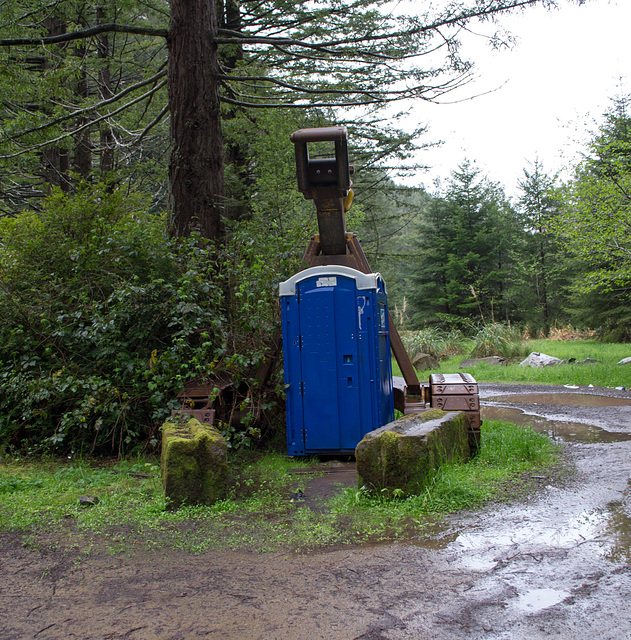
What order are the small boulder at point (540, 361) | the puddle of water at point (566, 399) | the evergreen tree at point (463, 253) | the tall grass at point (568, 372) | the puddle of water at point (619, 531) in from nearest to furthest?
the puddle of water at point (619, 531)
the puddle of water at point (566, 399)
the tall grass at point (568, 372)
the small boulder at point (540, 361)
the evergreen tree at point (463, 253)

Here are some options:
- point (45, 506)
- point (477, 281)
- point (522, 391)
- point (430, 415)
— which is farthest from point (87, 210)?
point (477, 281)

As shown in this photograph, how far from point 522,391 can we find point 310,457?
6742mm

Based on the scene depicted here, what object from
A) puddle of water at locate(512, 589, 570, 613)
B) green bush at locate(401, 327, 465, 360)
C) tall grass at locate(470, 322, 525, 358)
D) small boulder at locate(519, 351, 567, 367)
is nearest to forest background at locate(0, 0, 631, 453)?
small boulder at locate(519, 351, 567, 367)

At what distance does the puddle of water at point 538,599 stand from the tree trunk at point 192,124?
21.8 feet

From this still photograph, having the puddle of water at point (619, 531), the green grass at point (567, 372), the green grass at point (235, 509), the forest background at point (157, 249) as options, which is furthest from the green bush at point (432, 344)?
the puddle of water at point (619, 531)

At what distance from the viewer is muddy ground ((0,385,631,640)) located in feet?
9.04

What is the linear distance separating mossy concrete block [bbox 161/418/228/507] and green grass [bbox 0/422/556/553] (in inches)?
4.9

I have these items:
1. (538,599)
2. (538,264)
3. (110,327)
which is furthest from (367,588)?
(538,264)

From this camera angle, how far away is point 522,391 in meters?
11.8

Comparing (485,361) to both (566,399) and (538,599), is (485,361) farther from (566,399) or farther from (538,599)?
(538,599)

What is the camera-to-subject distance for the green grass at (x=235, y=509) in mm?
4035

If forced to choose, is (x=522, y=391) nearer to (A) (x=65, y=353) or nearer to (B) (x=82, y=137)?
(A) (x=65, y=353)

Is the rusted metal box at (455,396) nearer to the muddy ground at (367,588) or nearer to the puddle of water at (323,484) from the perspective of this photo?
the puddle of water at (323,484)

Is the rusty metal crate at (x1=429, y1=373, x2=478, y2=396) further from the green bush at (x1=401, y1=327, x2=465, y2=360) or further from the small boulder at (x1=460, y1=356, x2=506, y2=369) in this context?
the green bush at (x1=401, y1=327, x2=465, y2=360)
